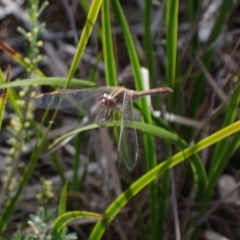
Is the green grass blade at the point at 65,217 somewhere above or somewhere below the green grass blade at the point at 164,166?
below

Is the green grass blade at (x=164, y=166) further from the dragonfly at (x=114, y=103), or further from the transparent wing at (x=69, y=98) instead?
the transparent wing at (x=69, y=98)

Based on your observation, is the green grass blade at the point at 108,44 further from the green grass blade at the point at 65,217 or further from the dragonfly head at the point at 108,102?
the green grass blade at the point at 65,217

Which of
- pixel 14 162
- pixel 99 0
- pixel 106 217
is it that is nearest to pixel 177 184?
pixel 106 217

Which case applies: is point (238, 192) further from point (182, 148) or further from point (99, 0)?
point (99, 0)

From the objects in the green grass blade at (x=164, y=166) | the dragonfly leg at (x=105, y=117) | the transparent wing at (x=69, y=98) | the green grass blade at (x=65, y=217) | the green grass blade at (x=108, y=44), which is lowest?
the green grass blade at (x=65, y=217)

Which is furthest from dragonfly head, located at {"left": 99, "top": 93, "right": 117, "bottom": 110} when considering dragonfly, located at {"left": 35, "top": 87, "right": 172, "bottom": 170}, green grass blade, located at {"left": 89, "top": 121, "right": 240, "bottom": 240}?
green grass blade, located at {"left": 89, "top": 121, "right": 240, "bottom": 240}

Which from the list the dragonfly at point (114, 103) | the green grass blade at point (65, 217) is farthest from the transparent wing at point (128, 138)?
the green grass blade at point (65, 217)

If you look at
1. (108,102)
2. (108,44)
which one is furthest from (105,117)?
(108,44)
